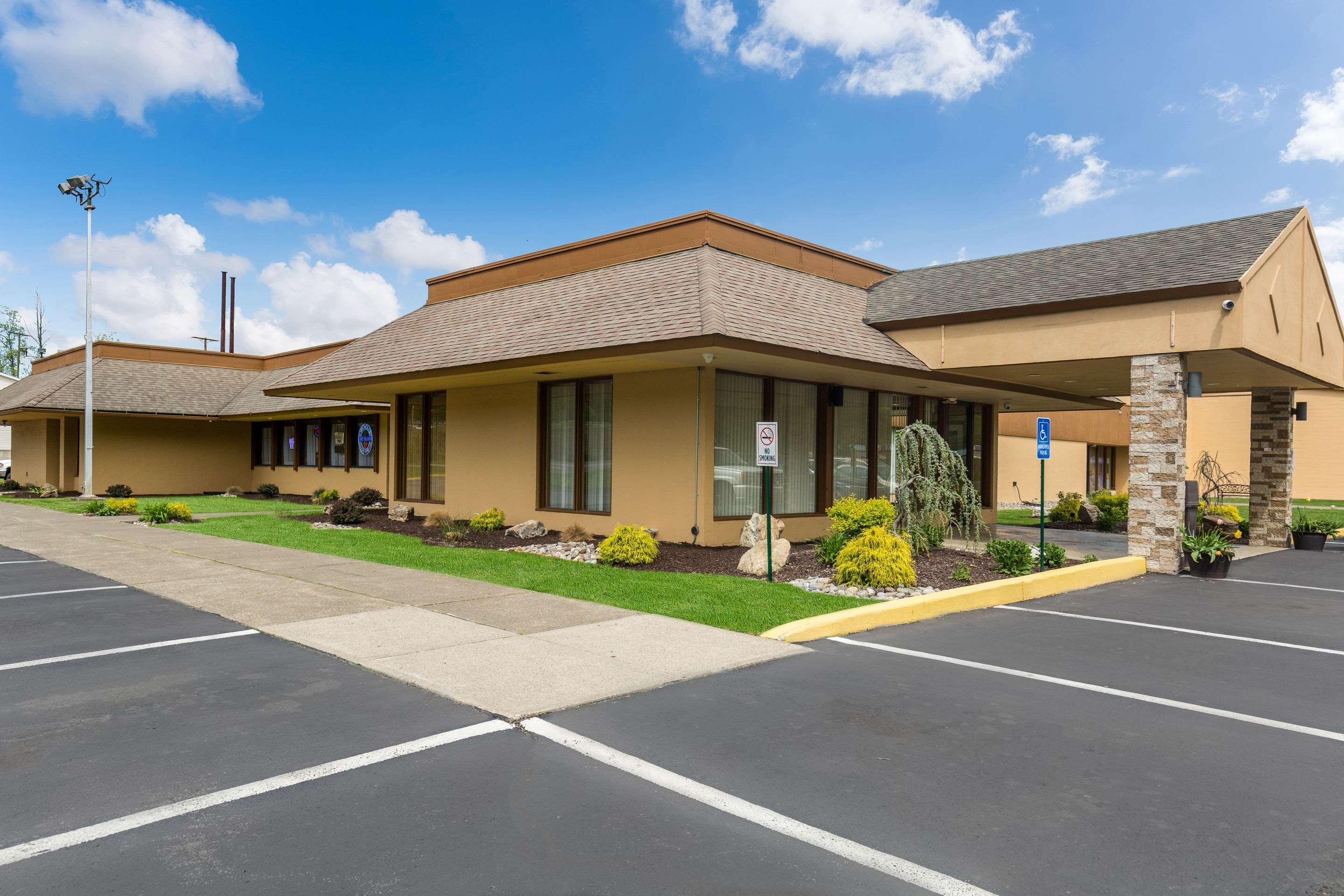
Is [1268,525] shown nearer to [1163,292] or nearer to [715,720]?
[1163,292]

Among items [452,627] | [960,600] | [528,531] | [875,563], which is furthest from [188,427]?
[960,600]

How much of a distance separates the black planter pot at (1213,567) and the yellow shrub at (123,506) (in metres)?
25.5

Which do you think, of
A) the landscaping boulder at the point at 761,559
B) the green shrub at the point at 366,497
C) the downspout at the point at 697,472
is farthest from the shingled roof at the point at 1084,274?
the green shrub at the point at 366,497

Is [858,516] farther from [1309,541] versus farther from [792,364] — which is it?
[1309,541]

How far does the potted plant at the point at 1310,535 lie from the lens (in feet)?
64.1

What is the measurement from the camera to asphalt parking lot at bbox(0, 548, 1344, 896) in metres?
3.78

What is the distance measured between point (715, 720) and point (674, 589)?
5.07 meters

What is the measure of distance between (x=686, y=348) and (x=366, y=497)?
41.8 ft

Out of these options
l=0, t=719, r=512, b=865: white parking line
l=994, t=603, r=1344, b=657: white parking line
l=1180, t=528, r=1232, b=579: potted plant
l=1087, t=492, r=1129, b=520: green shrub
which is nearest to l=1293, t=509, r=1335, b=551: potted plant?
l=1087, t=492, r=1129, b=520: green shrub

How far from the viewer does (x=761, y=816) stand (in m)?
4.35

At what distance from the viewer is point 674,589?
10.9 m

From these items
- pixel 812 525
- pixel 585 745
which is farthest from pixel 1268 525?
pixel 585 745

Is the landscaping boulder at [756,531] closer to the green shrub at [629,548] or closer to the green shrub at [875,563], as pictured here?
the green shrub at [629,548]

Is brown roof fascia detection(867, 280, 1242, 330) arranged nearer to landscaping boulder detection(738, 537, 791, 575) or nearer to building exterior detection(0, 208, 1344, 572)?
building exterior detection(0, 208, 1344, 572)
